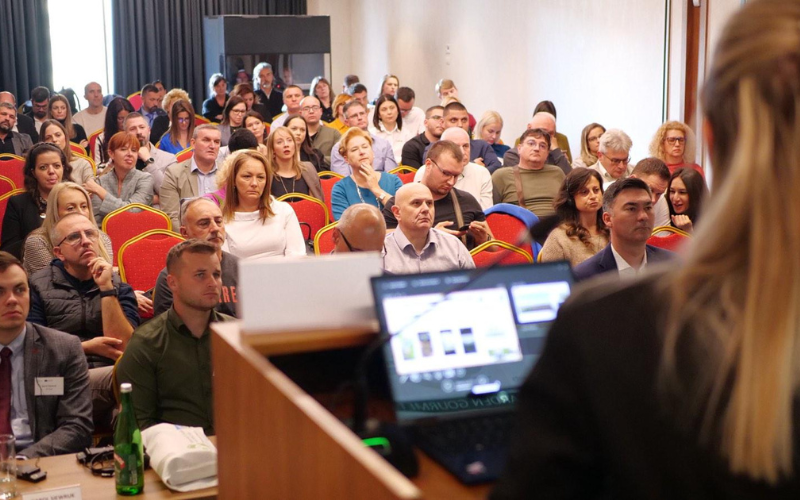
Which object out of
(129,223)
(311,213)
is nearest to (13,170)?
(129,223)

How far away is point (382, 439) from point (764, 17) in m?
0.70

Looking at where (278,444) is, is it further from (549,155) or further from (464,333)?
(549,155)

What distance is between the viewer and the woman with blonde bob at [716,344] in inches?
27.3

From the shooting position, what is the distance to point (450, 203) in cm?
533

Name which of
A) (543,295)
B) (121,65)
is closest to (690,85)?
(543,295)

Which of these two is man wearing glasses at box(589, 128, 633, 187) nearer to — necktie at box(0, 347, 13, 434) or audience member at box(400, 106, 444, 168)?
audience member at box(400, 106, 444, 168)

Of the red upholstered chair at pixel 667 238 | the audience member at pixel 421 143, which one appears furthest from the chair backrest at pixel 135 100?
the red upholstered chair at pixel 667 238

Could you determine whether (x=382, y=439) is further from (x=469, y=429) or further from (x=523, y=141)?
(x=523, y=141)

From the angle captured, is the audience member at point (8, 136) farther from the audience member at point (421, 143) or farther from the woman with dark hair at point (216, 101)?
the audience member at point (421, 143)

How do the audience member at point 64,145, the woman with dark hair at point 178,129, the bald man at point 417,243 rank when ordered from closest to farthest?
the bald man at point 417,243 < the audience member at point 64,145 < the woman with dark hair at point 178,129

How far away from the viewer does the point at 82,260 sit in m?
3.97

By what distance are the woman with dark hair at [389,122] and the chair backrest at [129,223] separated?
4.13 meters

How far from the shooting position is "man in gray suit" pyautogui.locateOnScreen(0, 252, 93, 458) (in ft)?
9.99

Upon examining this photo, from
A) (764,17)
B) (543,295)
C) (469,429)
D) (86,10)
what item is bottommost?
(469,429)
